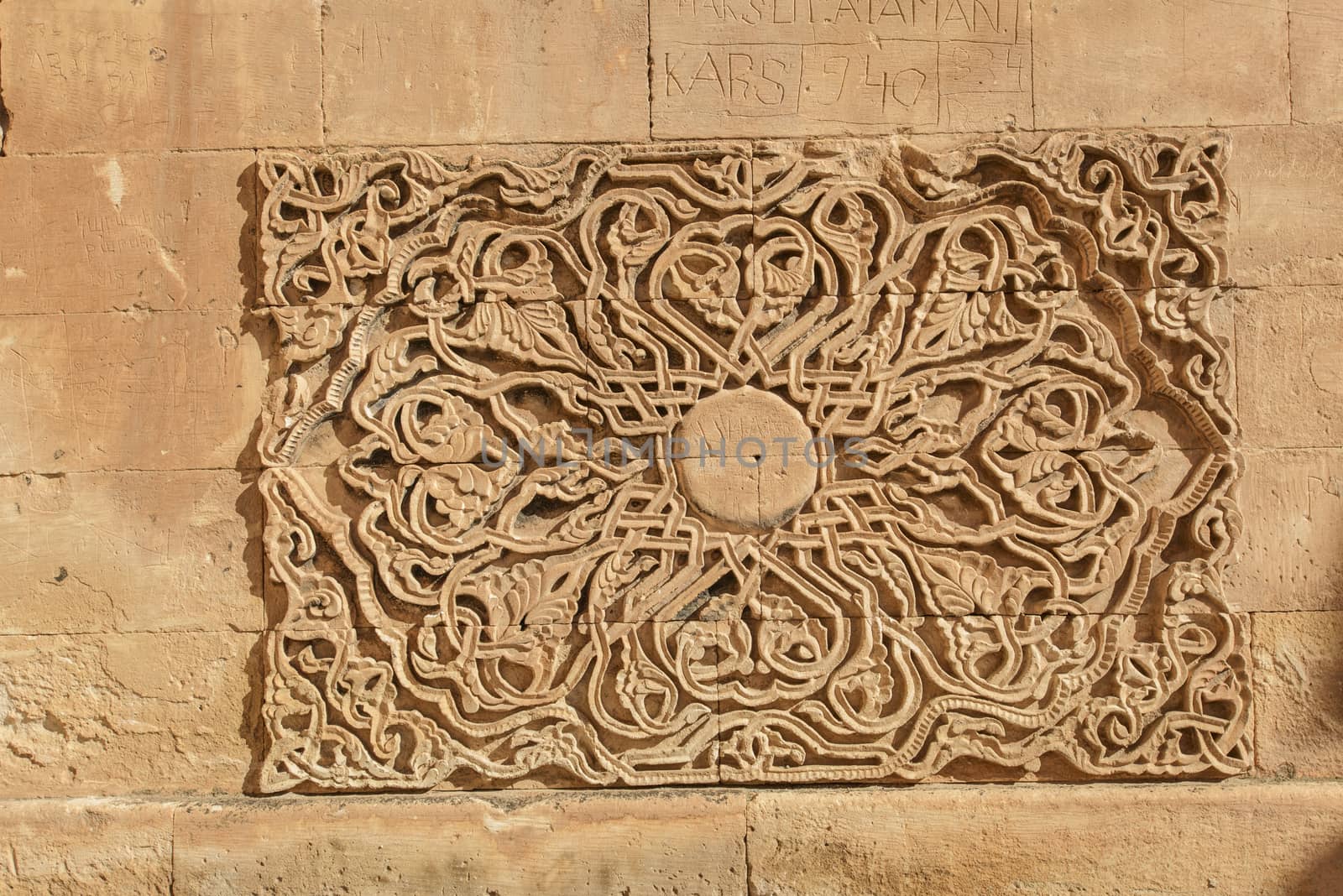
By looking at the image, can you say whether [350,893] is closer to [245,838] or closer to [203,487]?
[245,838]

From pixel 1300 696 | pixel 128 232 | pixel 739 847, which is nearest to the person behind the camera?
pixel 739 847

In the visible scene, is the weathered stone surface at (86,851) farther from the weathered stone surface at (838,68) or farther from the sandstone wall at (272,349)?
the weathered stone surface at (838,68)

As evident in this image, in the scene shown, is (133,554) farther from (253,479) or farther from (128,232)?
(128,232)

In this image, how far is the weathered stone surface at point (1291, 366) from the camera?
133 inches

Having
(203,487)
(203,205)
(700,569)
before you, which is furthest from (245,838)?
(203,205)

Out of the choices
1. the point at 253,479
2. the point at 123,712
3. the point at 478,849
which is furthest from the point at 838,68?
the point at 123,712

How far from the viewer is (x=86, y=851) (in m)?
3.20

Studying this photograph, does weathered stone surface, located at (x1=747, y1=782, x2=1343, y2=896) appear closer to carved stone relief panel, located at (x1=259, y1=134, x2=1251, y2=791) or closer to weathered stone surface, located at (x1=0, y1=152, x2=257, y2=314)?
carved stone relief panel, located at (x1=259, y1=134, x2=1251, y2=791)

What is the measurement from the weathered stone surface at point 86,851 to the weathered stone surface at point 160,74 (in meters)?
2.41

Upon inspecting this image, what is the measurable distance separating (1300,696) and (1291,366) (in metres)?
1.19

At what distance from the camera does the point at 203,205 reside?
3439mm

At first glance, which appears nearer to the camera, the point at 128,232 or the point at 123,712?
the point at 123,712

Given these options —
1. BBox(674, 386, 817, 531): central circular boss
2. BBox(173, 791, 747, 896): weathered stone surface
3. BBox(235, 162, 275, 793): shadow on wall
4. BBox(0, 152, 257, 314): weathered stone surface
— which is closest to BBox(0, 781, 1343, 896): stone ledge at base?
BBox(173, 791, 747, 896): weathered stone surface

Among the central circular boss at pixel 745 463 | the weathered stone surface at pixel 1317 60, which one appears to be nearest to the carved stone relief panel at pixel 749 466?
the central circular boss at pixel 745 463
